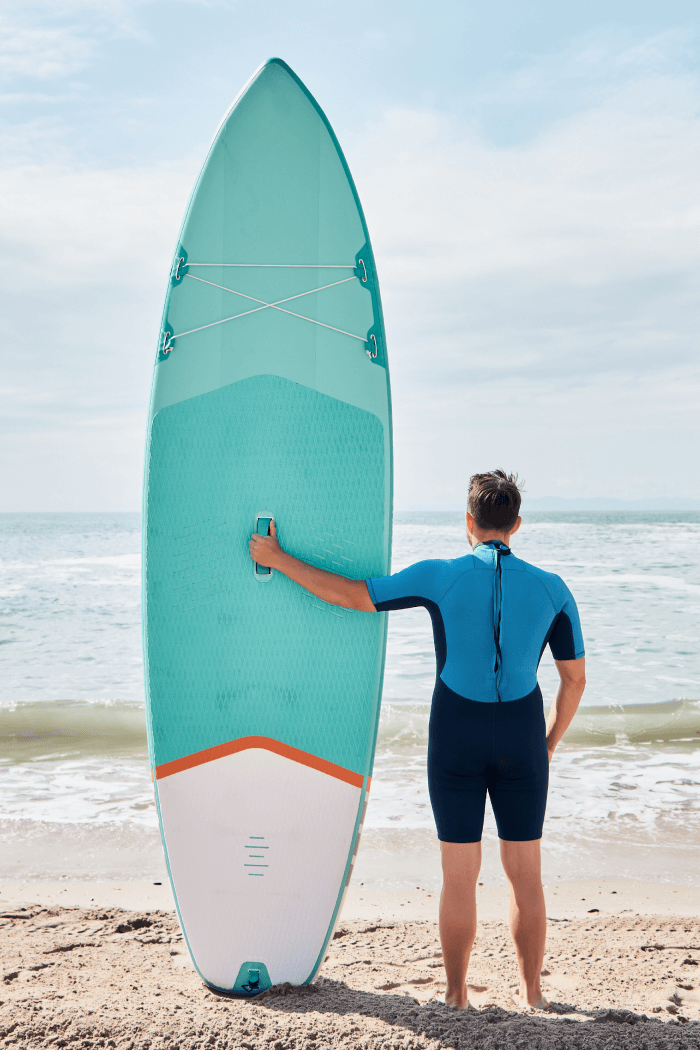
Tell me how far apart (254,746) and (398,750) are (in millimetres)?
3080

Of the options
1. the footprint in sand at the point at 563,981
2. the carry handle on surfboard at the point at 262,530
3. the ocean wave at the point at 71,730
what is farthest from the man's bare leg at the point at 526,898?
the ocean wave at the point at 71,730

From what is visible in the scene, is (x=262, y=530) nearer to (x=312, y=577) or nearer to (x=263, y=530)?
(x=263, y=530)

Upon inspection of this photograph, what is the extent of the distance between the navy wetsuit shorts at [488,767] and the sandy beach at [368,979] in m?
0.45

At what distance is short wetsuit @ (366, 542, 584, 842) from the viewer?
5.87ft

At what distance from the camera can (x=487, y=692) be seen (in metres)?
1.79

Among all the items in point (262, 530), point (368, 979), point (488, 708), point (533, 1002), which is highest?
point (262, 530)

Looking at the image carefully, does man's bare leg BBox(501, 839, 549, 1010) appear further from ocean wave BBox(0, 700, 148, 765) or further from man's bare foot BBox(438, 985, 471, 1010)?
ocean wave BBox(0, 700, 148, 765)

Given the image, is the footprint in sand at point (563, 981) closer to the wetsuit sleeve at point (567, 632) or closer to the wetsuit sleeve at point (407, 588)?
the wetsuit sleeve at point (567, 632)

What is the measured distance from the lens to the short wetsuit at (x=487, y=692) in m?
1.79

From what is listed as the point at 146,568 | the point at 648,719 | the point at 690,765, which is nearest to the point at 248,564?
the point at 146,568

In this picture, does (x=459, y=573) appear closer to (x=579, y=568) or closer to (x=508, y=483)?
(x=508, y=483)

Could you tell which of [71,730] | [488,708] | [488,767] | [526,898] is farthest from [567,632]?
[71,730]

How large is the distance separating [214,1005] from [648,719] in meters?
4.91

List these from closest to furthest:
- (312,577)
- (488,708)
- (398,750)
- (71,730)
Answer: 1. (488,708)
2. (312,577)
3. (398,750)
4. (71,730)
